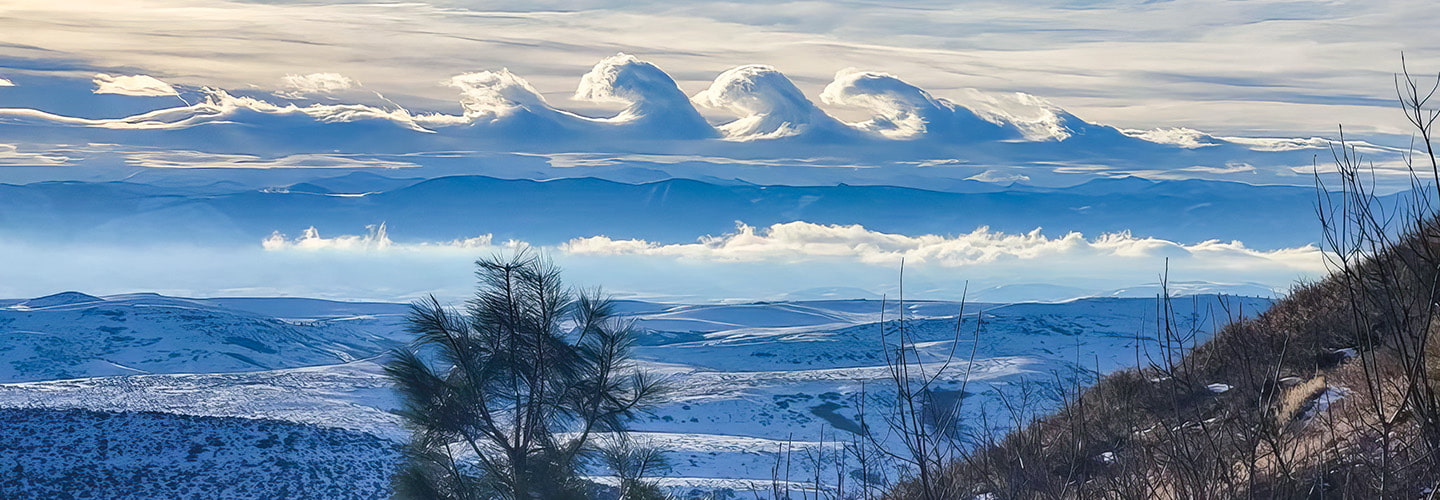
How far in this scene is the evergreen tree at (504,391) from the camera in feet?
59.8

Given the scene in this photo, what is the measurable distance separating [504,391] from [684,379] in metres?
112

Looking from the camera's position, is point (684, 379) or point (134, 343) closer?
point (684, 379)

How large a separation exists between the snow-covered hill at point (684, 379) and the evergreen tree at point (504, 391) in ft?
8.28

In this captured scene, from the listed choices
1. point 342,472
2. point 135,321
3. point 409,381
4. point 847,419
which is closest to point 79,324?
point 135,321

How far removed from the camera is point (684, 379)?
130125mm

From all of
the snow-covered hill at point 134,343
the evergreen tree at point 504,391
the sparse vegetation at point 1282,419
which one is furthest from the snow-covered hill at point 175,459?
the snow-covered hill at point 134,343

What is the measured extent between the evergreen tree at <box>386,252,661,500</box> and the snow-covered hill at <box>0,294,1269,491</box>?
A: 252 cm

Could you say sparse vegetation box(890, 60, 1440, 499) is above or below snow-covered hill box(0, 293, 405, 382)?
above

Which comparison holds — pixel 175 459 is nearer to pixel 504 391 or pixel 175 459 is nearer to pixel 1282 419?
pixel 504 391

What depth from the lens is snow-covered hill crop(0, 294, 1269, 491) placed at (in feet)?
170

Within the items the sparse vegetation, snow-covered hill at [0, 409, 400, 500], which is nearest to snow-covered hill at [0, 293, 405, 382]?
snow-covered hill at [0, 409, 400, 500]

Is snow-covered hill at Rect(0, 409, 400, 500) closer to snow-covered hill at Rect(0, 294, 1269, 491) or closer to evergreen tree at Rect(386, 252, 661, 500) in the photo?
snow-covered hill at Rect(0, 294, 1269, 491)

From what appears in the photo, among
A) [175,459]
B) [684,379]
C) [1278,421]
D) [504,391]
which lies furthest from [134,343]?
[1278,421]

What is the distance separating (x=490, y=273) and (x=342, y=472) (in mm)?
30319
